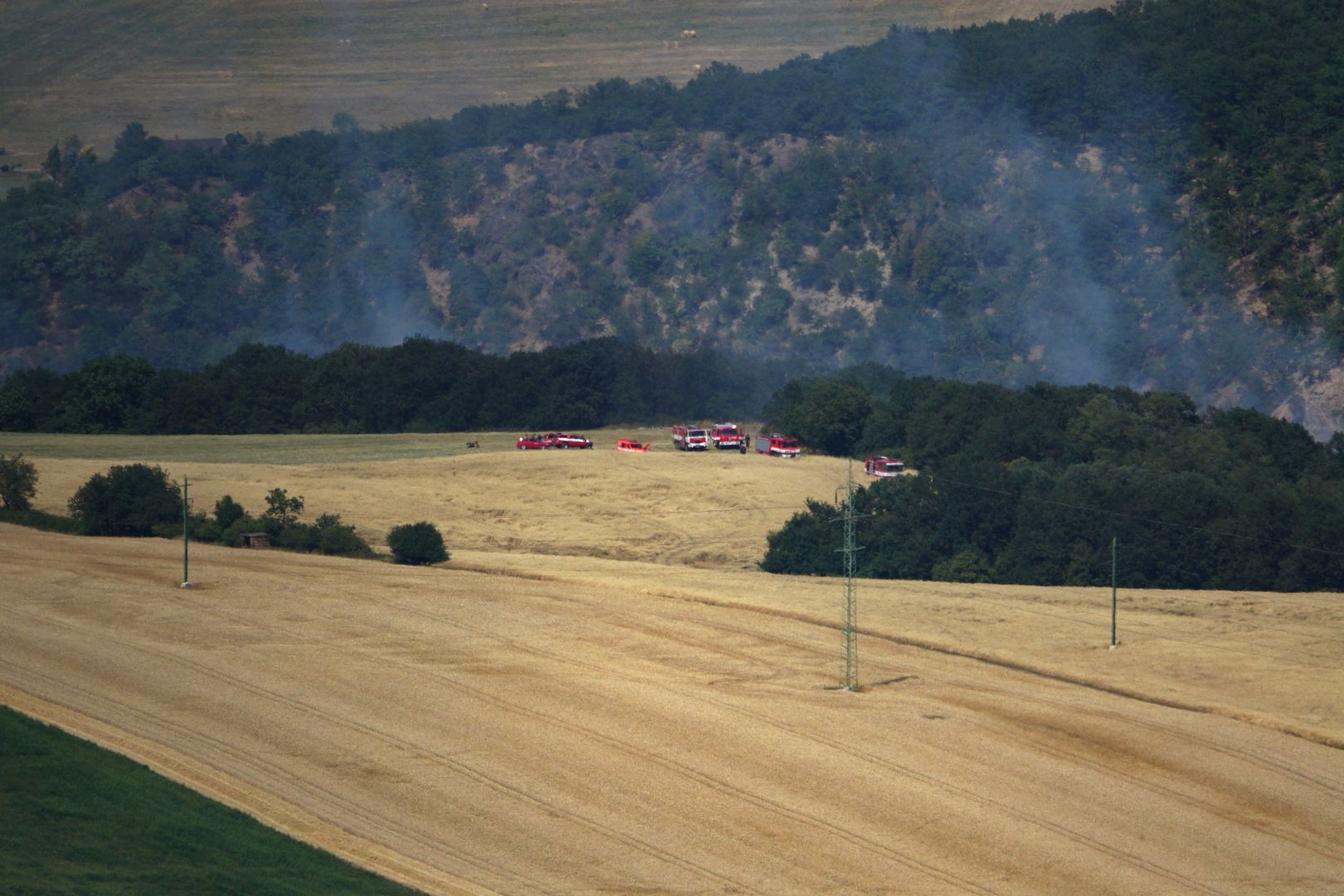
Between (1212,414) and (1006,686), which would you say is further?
(1212,414)

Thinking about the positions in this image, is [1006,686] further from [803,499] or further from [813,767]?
[803,499]

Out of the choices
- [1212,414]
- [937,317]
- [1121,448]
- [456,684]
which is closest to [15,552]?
[456,684]

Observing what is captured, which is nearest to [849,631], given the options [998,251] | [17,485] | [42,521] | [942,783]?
[942,783]

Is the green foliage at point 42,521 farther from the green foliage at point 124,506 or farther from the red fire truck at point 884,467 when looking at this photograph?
the red fire truck at point 884,467

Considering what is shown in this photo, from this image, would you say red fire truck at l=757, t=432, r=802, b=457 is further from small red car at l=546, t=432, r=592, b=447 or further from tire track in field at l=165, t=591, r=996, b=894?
tire track in field at l=165, t=591, r=996, b=894

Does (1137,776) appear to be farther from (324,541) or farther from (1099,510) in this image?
(324,541)

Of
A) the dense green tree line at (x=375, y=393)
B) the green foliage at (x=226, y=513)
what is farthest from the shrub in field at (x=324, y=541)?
the dense green tree line at (x=375, y=393)
